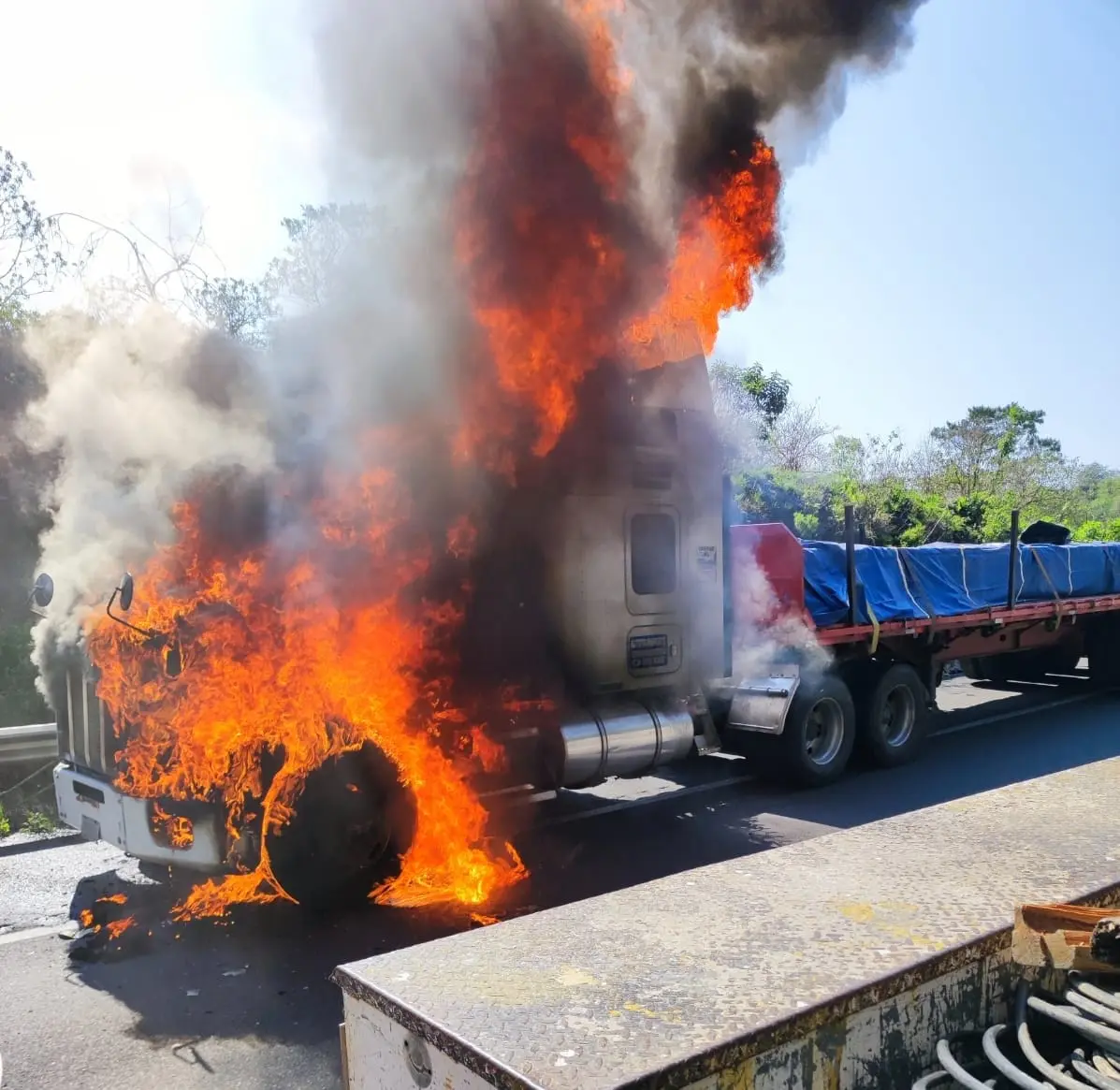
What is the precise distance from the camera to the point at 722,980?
7.00 feet

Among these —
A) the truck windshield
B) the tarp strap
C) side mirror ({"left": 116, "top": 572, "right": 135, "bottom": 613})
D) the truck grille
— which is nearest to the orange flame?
the truck grille

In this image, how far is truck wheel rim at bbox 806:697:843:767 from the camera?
29.5ft

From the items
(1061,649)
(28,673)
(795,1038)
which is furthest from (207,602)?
(1061,649)

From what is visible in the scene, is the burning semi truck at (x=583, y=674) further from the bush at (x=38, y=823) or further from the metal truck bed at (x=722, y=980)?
the metal truck bed at (x=722, y=980)

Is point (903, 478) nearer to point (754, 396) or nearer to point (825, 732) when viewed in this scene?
point (754, 396)

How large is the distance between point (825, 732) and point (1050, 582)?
4.87 meters

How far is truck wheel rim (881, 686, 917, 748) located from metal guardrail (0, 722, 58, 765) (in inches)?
314

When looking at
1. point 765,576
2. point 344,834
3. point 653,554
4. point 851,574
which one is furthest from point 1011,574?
point 344,834

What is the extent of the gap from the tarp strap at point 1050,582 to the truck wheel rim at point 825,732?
4.55 metres

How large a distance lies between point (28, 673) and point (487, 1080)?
12.9 m

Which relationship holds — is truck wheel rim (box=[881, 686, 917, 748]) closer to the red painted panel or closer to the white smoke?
the red painted panel

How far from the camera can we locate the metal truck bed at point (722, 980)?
1876 millimetres

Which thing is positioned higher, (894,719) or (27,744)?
(27,744)

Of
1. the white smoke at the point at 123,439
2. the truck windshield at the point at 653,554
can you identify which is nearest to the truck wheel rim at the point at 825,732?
the truck windshield at the point at 653,554
